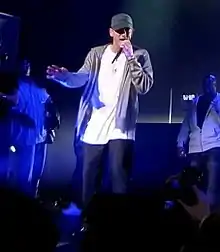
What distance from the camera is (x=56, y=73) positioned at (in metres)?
2.83

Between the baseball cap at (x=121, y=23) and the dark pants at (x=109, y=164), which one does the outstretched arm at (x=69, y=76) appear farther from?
the dark pants at (x=109, y=164)

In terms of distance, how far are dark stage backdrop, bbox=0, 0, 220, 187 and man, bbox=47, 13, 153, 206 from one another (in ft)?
5.80

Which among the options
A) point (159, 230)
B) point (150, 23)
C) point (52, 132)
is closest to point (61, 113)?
point (52, 132)

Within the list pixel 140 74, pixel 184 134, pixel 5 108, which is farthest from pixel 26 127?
pixel 140 74

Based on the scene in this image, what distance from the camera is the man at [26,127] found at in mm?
3848

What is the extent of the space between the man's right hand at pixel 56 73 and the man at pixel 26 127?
1.03 m

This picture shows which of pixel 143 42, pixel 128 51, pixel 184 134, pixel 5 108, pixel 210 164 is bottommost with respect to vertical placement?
pixel 210 164

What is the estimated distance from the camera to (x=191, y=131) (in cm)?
395

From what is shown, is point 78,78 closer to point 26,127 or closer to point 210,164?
point 26,127

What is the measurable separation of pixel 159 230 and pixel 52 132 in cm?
274

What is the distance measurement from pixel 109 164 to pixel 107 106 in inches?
11.1

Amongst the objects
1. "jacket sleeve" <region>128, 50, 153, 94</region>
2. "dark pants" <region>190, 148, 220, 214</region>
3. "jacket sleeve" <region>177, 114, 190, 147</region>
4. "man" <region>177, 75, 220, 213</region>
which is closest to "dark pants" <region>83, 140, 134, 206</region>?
"jacket sleeve" <region>128, 50, 153, 94</region>

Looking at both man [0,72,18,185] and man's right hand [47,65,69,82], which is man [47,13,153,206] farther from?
man [0,72,18,185]

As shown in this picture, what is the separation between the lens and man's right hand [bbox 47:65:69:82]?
9.20 feet
